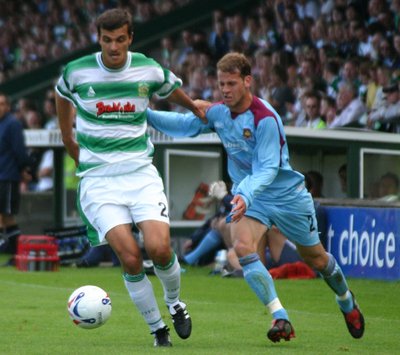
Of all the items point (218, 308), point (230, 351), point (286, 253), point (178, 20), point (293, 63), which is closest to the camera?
point (230, 351)

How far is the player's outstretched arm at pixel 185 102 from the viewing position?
350 inches

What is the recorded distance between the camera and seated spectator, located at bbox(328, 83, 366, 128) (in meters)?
17.1

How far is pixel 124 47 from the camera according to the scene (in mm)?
8508

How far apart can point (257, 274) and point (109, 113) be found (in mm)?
1499

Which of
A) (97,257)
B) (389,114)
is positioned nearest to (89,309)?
(97,257)

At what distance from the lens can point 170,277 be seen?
8.59m

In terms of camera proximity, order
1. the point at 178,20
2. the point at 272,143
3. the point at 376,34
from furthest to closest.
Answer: the point at 178,20 → the point at 376,34 → the point at 272,143

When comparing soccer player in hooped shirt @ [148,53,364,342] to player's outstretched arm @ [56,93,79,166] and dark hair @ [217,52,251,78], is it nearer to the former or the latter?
dark hair @ [217,52,251,78]

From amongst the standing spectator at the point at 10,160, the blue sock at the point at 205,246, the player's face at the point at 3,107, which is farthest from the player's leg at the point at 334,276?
the player's face at the point at 3,107

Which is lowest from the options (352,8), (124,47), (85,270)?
(85,270)

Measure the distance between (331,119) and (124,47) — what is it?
9.04 m

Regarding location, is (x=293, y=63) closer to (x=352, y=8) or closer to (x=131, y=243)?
(x=352, y=8)

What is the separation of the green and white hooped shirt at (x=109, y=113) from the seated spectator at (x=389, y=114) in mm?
8037

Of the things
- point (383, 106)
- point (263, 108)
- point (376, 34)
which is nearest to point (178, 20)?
point (376, 34)
